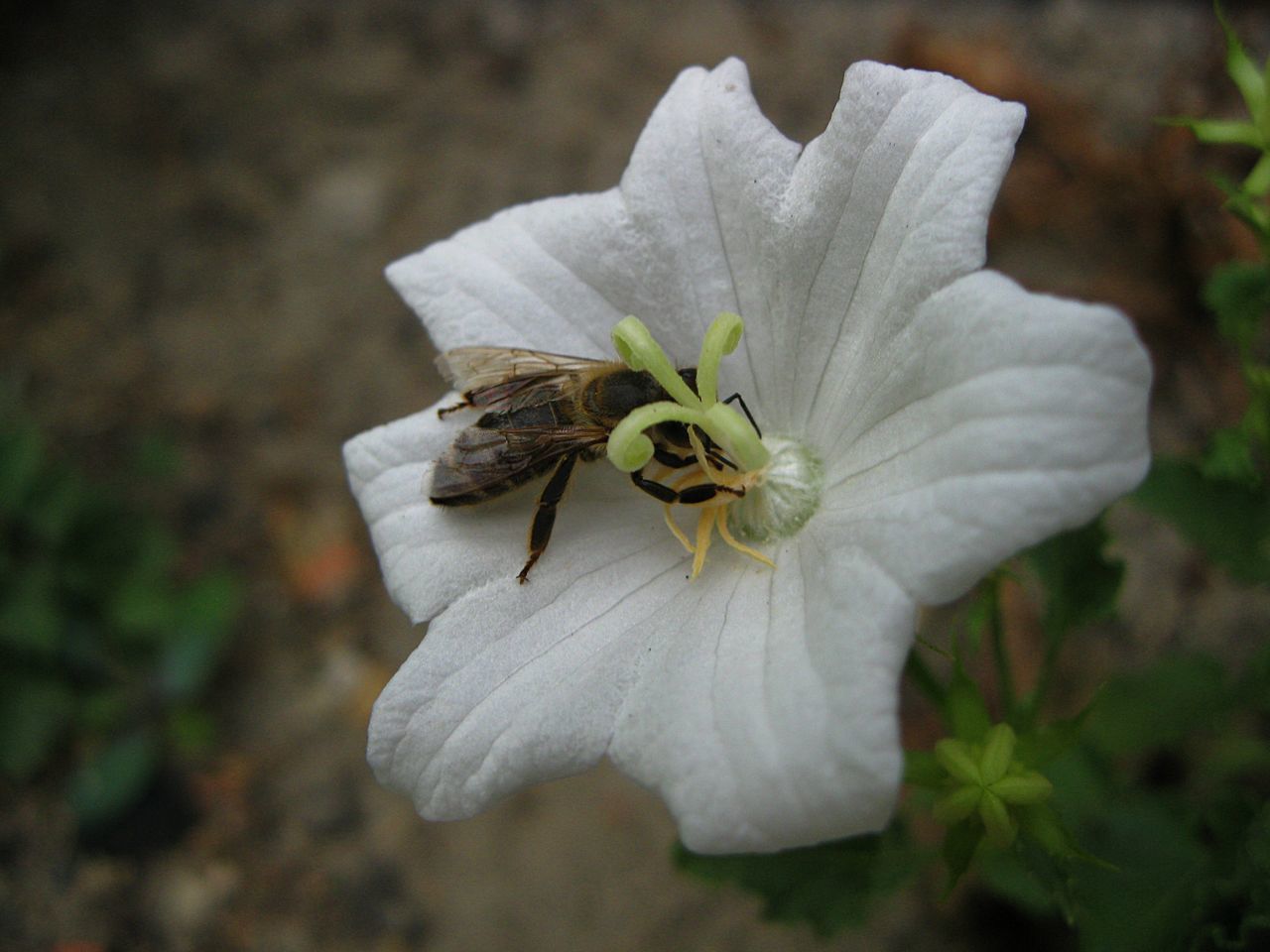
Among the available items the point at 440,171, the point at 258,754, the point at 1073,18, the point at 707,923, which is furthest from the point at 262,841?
the point at 1073,18

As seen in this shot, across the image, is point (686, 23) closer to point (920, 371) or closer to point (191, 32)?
point (191, 32)

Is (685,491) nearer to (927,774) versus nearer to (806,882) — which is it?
(927,774)

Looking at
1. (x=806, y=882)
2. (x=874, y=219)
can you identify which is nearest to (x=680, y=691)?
(x=874, y=219)

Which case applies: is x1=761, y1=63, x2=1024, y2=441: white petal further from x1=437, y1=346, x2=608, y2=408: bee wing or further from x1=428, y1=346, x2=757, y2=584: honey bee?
x1=437, y1=346, x2=608, y2=408: bee wing

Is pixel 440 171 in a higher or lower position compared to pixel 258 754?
higher

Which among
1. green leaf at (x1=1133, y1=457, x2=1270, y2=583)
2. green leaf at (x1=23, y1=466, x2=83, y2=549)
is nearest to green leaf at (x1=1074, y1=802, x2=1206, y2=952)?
green leaf at (x1=1133, y1=457, x2=1270, y2=583)

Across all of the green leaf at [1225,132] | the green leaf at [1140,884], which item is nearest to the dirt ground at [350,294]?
the green leaf at [1140,884]

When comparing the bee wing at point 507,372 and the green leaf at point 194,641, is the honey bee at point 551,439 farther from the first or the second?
the green leaf at point 194,641
